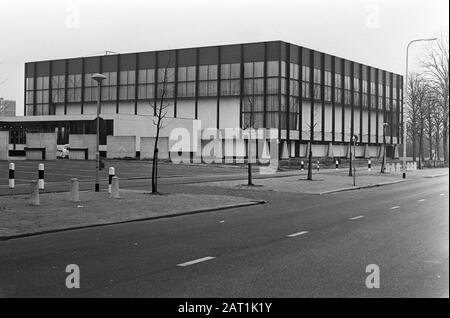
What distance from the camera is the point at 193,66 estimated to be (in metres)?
75.5

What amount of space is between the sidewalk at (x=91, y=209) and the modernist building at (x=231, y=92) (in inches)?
1676

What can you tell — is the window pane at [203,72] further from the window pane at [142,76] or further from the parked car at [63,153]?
the parked car at [63,153]

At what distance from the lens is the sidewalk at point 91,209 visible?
11820mm

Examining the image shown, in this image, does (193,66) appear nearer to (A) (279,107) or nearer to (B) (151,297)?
(A) (279,107)

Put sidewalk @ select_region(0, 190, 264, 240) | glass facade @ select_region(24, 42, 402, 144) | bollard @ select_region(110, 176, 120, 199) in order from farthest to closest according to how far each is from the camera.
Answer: glass facade @ select_region(24, 42, 402, 144), bollard @ select_region(110, 176, 120, 199), sidewalk @ select_region(0, 190, 264, 240)

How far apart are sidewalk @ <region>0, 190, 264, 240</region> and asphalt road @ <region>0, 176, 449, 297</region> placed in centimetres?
66

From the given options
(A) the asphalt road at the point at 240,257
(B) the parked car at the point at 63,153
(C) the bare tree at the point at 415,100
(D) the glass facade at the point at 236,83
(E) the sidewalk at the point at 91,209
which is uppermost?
(D) the glass facade at the point at 236,83

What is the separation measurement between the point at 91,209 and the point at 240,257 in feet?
24.3

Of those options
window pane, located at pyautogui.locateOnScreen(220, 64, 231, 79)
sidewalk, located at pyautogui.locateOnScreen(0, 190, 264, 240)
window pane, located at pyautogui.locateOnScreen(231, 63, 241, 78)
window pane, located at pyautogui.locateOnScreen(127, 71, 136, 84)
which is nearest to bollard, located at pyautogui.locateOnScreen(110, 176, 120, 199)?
sidewalk, located at pyautogui.locateOnScreen(0, 190, 264, 240)

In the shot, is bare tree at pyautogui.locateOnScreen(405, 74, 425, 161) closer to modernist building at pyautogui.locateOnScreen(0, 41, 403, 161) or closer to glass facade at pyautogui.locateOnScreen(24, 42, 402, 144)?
modernist building at pyautogui.locateOnScreen(0, 41, 403, 161)

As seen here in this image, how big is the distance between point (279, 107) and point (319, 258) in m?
61.4

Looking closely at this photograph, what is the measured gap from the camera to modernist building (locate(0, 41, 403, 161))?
69.7 metres

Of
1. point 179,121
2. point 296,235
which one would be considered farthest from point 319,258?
point 179,121

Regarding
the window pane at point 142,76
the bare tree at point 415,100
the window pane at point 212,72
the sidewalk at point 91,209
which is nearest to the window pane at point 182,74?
the window pane at point 212,72
